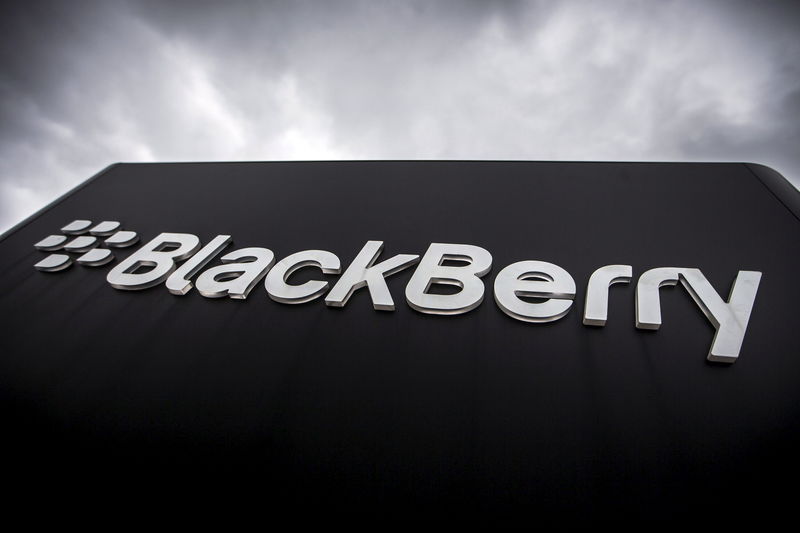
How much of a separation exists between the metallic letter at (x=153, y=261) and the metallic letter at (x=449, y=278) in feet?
6.53

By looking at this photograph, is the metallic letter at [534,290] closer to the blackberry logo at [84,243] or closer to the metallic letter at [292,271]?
the metallic letter at [292,271]

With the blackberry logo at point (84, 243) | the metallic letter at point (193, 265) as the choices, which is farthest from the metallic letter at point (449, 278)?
the blackberry logo at point (84, 243)

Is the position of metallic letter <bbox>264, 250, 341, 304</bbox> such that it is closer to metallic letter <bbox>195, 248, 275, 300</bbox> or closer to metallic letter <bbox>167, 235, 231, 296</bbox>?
metallic letter <bbox>195, 248, 275, 300</bbox>

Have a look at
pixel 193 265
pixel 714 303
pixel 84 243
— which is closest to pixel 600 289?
pixel 714 303

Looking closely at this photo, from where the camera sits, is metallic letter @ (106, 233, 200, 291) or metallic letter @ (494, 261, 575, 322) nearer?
→ metallic letter @ (494, 261, 575, 322)

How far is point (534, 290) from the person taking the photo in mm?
2449

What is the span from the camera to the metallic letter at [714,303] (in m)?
2.02

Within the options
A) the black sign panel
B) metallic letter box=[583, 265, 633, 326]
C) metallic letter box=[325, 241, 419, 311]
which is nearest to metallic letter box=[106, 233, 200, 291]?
the black sign panel

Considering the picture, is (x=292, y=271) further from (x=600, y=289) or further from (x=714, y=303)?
(x=714, y=303)

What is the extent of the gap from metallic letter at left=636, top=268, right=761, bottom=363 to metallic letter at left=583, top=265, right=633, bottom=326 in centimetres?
11

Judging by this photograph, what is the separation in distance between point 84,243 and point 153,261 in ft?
3.09

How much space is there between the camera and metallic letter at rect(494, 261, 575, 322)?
2.32m

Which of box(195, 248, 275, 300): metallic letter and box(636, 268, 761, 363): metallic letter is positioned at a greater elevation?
box(636, 268, 761, 363): metallic letter

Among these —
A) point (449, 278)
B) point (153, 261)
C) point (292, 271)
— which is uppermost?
point (449, 278)
